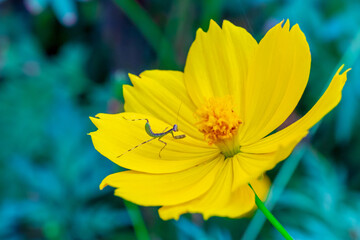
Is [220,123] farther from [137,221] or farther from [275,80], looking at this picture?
[137,221]

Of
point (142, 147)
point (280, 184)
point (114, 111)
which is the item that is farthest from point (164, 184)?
point (114, 111)

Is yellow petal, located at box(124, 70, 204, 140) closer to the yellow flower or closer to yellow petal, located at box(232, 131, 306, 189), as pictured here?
the yellow flower

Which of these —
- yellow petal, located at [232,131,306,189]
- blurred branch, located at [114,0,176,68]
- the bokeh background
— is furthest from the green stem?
blurred branch, located at [114,0,176,68]

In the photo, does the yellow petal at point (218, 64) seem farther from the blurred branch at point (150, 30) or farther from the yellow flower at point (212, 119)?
the blurred branch at point (150, 30)

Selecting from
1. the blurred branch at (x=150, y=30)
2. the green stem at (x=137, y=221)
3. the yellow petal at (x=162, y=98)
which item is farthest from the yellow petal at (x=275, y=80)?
the blurred branch at (x=150, y=30)

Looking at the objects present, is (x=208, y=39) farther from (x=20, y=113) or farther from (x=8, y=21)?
(x=8, y=21)

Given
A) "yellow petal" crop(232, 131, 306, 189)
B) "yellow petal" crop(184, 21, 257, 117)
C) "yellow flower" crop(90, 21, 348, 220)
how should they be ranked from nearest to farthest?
"yellow petal" crop(232, 131, 306, 189)
"yellow flower" crop(90, 21, 348, 220)
"yellow petal" crop(184, 21, 257, 117)

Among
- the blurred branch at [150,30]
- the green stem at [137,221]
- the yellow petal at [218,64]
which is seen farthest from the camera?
the blurred branch at [150,30]
